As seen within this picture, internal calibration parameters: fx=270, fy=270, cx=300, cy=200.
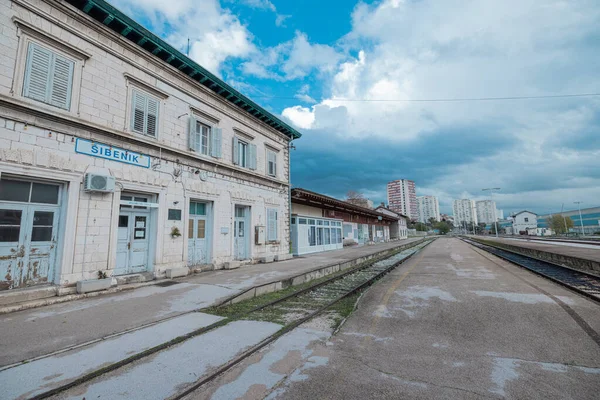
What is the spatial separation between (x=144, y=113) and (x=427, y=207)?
16861cm

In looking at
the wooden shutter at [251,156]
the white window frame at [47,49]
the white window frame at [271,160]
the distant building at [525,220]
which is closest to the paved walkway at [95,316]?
the white window frame at [47,49]

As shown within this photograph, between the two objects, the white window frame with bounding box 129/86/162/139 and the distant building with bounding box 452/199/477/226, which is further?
the distant building with bounding box 452/199/477/226

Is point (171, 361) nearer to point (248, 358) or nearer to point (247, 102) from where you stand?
point (248, 358)

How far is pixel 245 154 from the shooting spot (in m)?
14.1

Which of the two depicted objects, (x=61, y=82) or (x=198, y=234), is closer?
(x=61, y=82)

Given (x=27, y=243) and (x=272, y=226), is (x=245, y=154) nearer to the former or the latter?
(x=272, y=226)

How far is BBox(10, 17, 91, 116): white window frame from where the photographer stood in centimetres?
662

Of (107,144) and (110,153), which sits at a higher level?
(107,144)

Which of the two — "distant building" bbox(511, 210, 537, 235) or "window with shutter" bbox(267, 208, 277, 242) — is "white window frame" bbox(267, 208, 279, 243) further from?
"distant building" bbox(511, 210, 537, 235)

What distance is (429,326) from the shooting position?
4.70 m

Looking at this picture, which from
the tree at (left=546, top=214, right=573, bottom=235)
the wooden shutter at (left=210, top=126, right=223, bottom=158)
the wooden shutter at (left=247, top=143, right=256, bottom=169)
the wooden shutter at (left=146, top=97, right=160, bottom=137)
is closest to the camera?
the wooden shutter at (left=146, top=97, right=160, bottom=137)

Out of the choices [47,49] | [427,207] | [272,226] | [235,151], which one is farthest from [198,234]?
[427,207]

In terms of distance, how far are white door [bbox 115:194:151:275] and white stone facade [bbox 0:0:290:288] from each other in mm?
52

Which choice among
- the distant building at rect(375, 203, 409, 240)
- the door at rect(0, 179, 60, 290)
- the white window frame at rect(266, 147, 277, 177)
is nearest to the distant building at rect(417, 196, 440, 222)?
the distant building at rect(375, 203, 409, 240)
